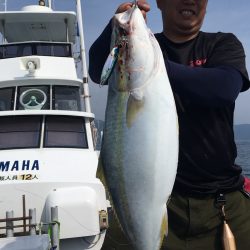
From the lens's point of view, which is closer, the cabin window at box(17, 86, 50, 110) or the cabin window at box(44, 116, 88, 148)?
the cabin window at box(44, 116, 88, 148)

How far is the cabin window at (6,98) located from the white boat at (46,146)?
23 millimetres

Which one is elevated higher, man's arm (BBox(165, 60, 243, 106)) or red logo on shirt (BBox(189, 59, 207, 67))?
red logo on shirt (BBox(189, 59, 207, 67))

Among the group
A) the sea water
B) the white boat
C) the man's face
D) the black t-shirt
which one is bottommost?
the sea water

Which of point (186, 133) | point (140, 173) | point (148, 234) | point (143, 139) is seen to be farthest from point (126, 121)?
point (186, 133)

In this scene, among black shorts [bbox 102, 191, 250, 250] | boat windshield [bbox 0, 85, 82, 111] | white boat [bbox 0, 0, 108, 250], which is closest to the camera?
black shorts [bbox 102, 191, 250, 250]

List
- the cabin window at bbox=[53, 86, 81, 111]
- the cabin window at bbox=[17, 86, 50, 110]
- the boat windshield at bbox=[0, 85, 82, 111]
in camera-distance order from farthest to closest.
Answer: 1. the cabin window at bbox=[53, 86, 81, 111]
2. the boat windshield at bbox=[0, 85, 82, 111]
3. the cabin window at bbox=[17, 86, 50, 110]

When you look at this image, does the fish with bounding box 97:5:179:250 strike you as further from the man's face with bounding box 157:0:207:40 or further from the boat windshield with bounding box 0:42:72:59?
the boat windshield with bounding box 0:42:72:59

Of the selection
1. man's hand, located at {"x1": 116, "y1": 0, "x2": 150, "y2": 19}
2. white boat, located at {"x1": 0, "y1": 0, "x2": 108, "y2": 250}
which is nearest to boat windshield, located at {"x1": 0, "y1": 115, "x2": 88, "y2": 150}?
white boat, located at {"x1": 0, "y1": 0, "x2": 108, "y2": 250}

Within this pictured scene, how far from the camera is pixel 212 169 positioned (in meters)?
2.72

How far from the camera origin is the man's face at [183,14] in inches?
96.6

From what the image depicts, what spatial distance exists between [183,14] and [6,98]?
715cm

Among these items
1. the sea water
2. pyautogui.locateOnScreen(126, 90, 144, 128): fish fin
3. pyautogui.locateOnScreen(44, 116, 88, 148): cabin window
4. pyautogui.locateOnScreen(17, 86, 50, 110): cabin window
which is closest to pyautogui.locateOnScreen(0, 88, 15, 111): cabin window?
pyautogui.locateOnScreen(17, 86, 50, 110): cabin window

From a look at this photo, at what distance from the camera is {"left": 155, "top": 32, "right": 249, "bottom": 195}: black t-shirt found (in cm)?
256

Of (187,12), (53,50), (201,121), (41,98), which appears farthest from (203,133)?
(53,50)
